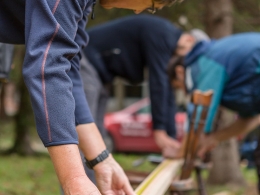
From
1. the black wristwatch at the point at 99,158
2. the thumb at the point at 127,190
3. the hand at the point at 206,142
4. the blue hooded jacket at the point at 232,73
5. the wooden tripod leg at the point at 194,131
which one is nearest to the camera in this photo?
the thumb at the point at 127,190

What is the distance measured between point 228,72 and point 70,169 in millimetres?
2219

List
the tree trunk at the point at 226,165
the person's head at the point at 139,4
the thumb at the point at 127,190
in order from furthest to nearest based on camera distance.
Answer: the tree trunk at the point at 226,165, the thumb at the point at 127,190, the person's head at the point at 139,4

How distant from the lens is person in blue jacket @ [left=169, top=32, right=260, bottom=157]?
3.42m

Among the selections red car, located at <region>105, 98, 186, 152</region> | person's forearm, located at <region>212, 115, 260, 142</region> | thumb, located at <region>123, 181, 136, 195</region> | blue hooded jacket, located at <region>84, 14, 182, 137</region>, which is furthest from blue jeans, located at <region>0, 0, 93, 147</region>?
red car, located at <region>105, 98, 186, 152</region>

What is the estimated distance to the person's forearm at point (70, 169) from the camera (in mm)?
1410

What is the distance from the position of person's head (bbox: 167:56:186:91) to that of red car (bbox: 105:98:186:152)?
755 cm

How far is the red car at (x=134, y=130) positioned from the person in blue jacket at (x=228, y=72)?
313 inches

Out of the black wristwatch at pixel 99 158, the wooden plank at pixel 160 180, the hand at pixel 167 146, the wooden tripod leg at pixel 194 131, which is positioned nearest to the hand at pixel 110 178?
the black wristwatch at pixel 99 158

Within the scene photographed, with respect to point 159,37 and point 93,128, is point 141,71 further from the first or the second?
point 93,128

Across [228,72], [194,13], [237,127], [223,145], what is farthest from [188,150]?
[194,13]

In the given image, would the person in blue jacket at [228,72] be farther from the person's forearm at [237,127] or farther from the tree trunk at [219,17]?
the tree trunk at [219,17]

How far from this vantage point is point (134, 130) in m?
12.0

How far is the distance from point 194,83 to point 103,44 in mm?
945

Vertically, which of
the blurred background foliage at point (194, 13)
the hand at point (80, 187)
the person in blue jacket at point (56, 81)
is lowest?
the blurred background foliage at point (194, 13)
